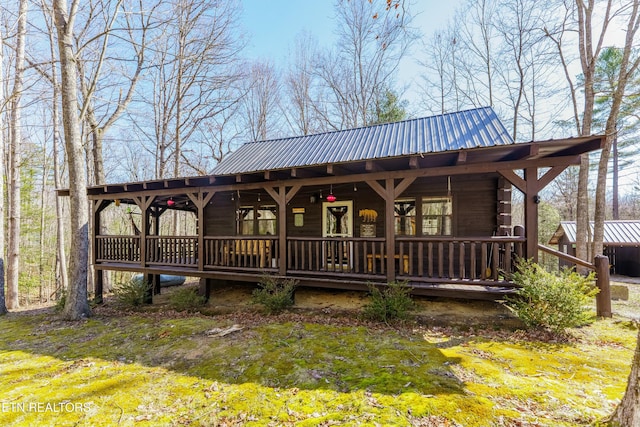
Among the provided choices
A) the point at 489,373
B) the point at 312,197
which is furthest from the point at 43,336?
the point at 489,373

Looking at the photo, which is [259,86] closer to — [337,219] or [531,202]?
[337,219]

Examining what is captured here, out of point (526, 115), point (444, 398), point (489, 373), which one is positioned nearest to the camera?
point (444, 398)

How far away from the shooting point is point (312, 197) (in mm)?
8945

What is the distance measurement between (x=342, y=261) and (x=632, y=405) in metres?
4.81

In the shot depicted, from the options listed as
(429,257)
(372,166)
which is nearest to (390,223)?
(429,257)

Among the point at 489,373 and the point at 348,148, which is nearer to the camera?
the point at 489,373

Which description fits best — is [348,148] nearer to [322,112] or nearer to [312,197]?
[312,197]

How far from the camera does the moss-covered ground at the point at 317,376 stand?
2.84 metres

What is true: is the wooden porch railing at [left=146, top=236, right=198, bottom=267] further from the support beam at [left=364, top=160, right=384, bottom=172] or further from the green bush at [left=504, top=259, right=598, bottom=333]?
the green bush at [left=504, top=259, right=598, bottom=333]

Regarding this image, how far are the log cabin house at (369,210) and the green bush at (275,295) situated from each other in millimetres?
293

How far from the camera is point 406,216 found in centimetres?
814

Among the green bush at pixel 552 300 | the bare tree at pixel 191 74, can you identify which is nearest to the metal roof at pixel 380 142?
the green bush at pixel 552 300

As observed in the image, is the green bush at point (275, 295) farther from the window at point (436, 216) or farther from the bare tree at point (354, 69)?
the bare tree at point (354, 69)

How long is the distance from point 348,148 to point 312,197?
206 centimetres
